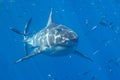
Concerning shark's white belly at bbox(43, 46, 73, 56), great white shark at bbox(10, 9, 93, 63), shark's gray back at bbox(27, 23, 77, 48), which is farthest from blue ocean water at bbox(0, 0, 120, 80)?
shark's white belly at bbox(43, 46, 73, 56)

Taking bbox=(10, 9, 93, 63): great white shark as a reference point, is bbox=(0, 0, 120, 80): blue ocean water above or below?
below

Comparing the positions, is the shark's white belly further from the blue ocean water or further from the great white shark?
the blue ocean water

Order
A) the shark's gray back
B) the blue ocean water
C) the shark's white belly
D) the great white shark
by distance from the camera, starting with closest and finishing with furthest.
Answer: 1. the great white shark
2. the shark's gray back
3. the shark's white belly
4. the blue ocean water

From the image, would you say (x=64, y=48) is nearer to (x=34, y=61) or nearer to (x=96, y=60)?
(x=96, y=60)

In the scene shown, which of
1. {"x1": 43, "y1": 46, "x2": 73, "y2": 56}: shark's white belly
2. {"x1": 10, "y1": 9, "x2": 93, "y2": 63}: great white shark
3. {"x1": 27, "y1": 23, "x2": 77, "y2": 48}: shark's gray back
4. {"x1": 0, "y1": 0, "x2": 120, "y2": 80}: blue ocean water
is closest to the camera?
{"x1": 10, "y1": 9, "x2": 93, "y2": 63}: great white shark

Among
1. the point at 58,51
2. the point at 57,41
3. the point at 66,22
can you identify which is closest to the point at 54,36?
the point at 57,41

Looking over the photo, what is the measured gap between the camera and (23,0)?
32.8 metres

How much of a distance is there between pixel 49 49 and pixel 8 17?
29016mm

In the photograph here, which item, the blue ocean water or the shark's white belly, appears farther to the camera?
the blue ocean water

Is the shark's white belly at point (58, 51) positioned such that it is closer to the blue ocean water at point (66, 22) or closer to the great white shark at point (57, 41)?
the great white shark at point (57, 41)

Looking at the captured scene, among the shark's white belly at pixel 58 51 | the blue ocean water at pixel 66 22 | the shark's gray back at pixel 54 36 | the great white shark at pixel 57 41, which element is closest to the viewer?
the great white shark at pixel 57 41

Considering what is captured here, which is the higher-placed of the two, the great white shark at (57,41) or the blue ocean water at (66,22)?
the great white shark at (57,41)

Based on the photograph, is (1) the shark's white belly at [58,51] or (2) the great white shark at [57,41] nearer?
(2) the great white shark at [57,41]

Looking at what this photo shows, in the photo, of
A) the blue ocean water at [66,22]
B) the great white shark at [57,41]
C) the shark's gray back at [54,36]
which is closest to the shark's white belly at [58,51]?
the great white shark at [57,41]
